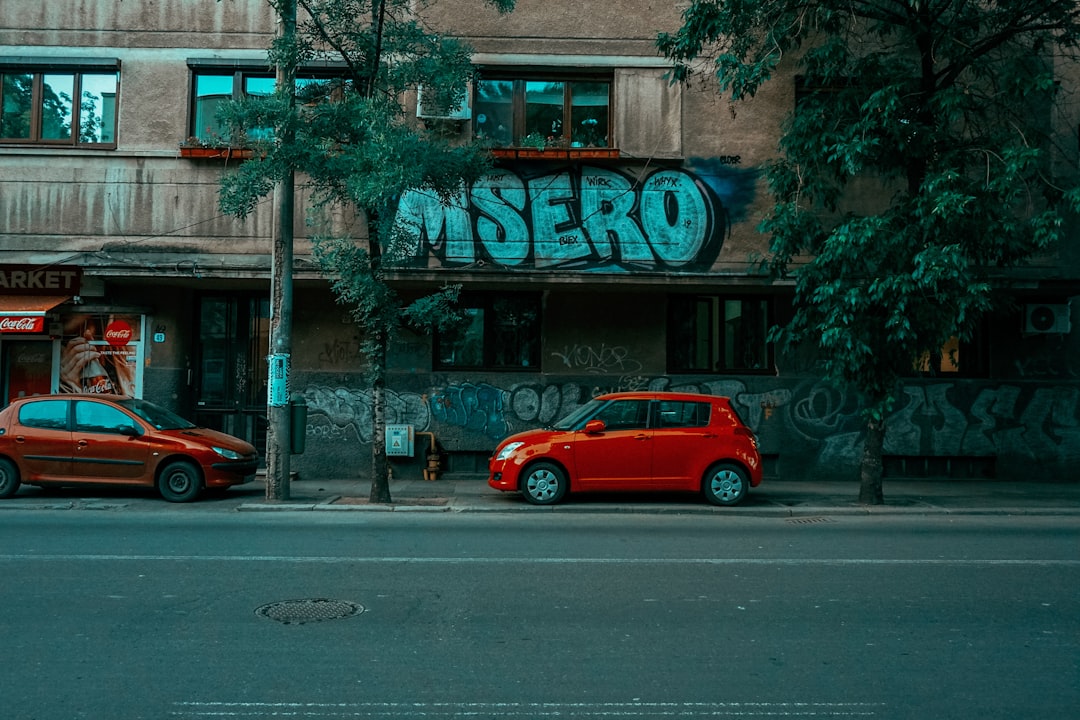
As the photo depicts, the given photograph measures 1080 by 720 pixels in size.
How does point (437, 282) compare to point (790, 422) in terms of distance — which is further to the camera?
point (790, 422)

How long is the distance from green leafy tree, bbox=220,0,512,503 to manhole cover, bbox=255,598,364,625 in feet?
19.8

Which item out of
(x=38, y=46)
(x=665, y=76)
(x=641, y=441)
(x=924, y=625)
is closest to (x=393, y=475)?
(x=641, y=441)

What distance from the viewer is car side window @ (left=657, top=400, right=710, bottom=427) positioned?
40.9ft

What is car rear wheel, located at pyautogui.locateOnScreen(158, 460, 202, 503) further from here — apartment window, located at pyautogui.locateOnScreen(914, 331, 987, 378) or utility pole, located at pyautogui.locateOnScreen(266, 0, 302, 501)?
apartment window, located at pyautogui.locateOnScreen(914, 331, 987, 378)

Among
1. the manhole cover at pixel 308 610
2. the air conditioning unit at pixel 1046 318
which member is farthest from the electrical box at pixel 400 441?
the air conditioning unit at pixel 1046 318

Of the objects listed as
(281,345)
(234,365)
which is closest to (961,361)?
(281,345)

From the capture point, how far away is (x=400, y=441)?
15.4 meters

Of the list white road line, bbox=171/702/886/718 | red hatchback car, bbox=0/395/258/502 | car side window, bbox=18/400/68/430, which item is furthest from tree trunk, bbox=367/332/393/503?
white road line, bbox=171/702/886/718

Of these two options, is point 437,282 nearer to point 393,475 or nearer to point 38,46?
point 393,475

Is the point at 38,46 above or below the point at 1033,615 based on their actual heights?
above

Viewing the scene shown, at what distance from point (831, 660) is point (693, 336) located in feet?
37.1

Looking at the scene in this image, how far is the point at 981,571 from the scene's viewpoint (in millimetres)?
7805

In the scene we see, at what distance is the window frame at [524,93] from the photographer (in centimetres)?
1571

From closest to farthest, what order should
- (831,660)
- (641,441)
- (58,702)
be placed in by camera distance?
(58,702) < (831,660) < (641,441)
